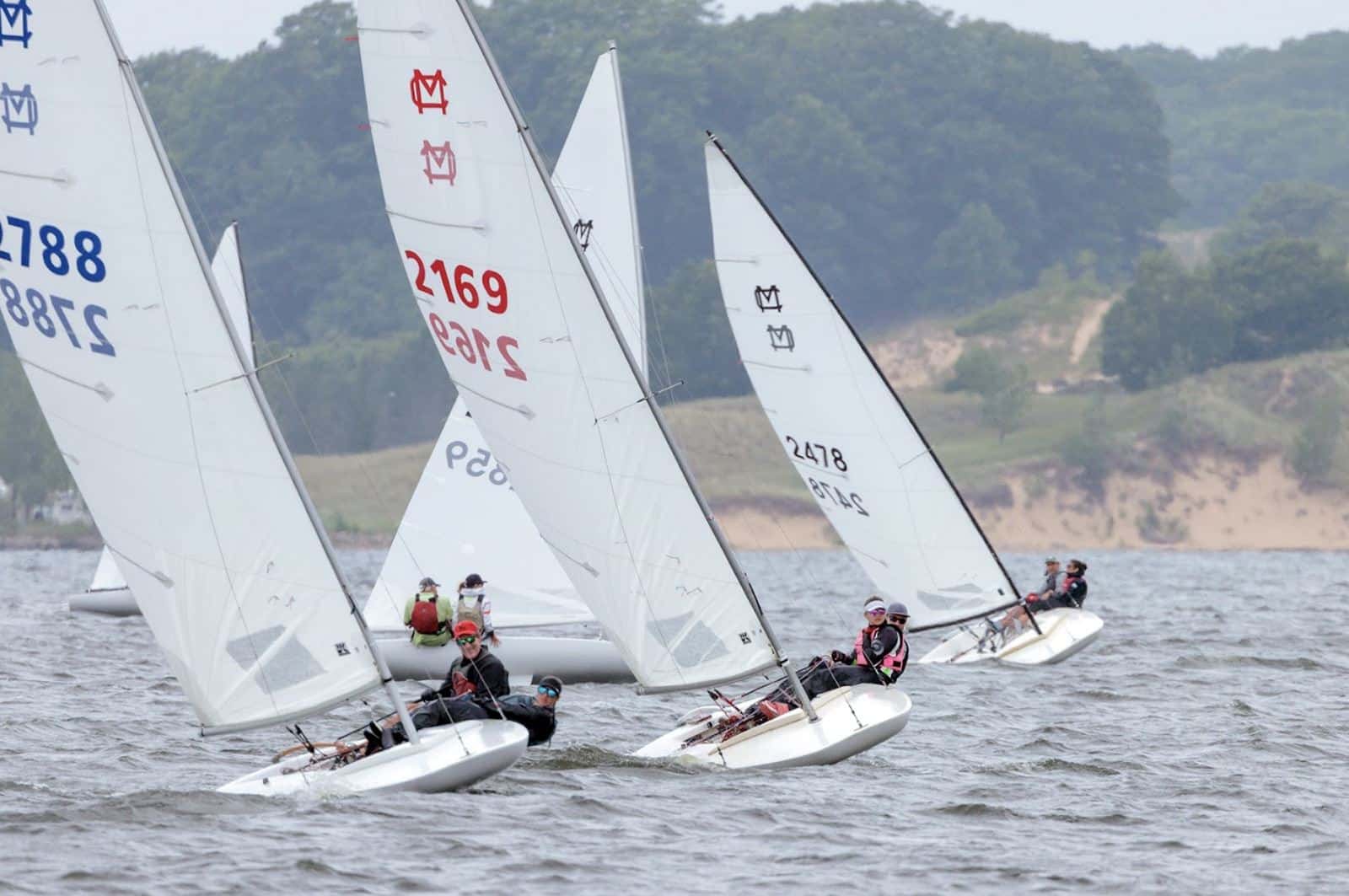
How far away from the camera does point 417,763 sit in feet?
55.9

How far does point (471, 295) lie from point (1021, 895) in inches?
291

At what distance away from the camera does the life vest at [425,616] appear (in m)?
25.9

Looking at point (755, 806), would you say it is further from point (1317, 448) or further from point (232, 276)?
point (1317, 448)

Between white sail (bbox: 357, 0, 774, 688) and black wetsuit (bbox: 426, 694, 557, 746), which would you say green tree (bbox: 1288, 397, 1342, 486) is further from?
black wetsuit (bbox: 426, 694, 557, 746)

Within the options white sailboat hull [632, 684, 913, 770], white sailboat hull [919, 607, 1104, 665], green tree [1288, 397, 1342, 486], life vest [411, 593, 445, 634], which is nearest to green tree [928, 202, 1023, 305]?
green tree [1288, 397, 1342, 486]

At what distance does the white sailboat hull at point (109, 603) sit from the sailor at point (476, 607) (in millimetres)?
13771

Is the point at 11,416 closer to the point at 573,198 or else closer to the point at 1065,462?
the point at 1065,462

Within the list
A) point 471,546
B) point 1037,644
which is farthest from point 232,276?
point 1037,644

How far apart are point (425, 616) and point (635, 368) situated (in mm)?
7969

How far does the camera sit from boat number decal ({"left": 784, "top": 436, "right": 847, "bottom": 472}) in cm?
2978

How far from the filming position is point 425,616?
26094 millimetres

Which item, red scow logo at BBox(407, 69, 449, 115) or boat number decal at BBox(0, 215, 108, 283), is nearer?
boat number decal at BBox(0, 215, 108, 283)

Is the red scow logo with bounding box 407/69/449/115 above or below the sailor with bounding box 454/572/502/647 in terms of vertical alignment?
above

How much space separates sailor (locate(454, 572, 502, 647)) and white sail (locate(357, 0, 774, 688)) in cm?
121
